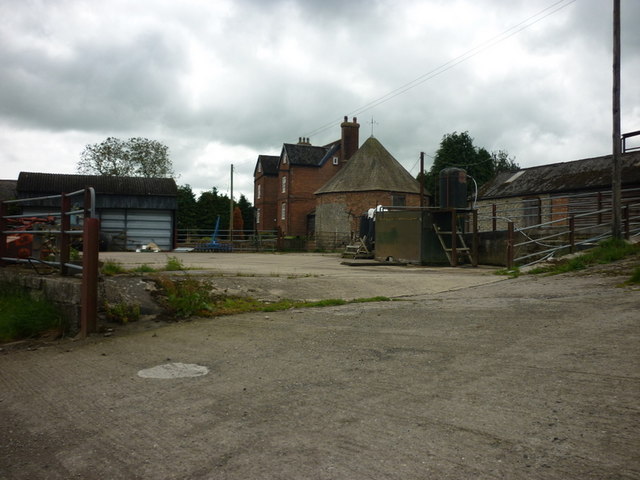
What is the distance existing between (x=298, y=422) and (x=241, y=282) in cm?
586

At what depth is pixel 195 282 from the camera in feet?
26.7

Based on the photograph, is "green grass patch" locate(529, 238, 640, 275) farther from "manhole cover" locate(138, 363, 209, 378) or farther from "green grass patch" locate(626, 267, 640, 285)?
"manhole cover" locate(138, 363, 209, 378)

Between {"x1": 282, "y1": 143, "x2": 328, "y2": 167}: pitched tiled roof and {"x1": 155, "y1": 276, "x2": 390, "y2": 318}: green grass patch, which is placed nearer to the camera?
{"x1": 155, "y1": 276, "x2": 390, "y2": 318}: green grass patch

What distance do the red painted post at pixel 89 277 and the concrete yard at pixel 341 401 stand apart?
37 cm

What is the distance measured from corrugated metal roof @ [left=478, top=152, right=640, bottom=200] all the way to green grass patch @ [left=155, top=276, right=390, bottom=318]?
79.4 ft

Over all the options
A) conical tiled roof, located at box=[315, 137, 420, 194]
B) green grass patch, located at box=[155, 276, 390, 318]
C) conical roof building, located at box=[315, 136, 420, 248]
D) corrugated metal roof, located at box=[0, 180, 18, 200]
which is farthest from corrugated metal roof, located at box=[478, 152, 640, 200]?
corrugated metal roof, located at box=[0, 180, 18, 200]

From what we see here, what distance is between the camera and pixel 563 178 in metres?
31.7

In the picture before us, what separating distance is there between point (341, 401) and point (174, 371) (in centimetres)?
176

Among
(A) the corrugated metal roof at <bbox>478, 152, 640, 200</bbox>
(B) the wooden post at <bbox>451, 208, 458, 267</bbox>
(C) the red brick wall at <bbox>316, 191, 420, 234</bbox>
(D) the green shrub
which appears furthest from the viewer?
(C) the red brick wall at <bbox>316, 191, 420, 234</bbox>

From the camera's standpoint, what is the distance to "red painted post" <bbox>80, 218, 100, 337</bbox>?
20.6 feet

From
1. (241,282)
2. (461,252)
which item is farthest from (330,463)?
(461,252)

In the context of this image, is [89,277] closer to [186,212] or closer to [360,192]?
[360,192]

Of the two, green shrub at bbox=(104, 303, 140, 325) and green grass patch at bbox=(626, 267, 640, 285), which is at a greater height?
green grass patch at bbox=(626, 267, 640, 285)

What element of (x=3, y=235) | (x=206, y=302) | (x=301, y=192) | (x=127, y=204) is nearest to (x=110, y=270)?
(x=206, y=302)
